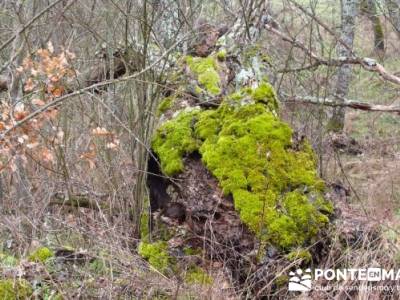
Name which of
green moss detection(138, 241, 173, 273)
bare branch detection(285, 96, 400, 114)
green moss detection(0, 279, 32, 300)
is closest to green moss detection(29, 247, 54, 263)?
green moss detection(0, 279, 32, 300)

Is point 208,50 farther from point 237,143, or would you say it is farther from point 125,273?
point 125,273

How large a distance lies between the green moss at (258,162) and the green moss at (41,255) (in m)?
1.09

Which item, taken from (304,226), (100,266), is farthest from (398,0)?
(100,266)

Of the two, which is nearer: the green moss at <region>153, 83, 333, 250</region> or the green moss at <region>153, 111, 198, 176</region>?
the green moss at <region>153, 83, 333, 250</region>

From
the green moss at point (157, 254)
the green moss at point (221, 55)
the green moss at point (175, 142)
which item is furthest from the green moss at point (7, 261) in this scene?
the green moss at point (221, 55)

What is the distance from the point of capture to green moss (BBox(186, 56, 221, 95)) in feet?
16.8

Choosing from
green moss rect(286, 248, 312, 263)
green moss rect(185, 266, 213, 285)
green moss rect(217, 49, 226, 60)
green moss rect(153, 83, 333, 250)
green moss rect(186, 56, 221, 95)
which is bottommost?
green moss rect(185, 266, 213, 285)

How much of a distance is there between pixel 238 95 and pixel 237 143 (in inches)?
21.7

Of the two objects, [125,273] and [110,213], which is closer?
[125,273]

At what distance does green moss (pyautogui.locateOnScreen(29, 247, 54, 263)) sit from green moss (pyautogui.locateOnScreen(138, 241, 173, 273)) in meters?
0.67

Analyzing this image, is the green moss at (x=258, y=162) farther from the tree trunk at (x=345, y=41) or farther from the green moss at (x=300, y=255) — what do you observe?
the tree trunk at (x=345, y=41)

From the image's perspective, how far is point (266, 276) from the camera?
12.6 feet

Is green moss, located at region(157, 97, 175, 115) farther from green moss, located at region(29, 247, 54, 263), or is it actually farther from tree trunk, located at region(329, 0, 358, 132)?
tree trunk, located at region(329, 0, 358, 132)

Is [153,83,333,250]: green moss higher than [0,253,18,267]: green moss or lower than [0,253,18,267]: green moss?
higher
